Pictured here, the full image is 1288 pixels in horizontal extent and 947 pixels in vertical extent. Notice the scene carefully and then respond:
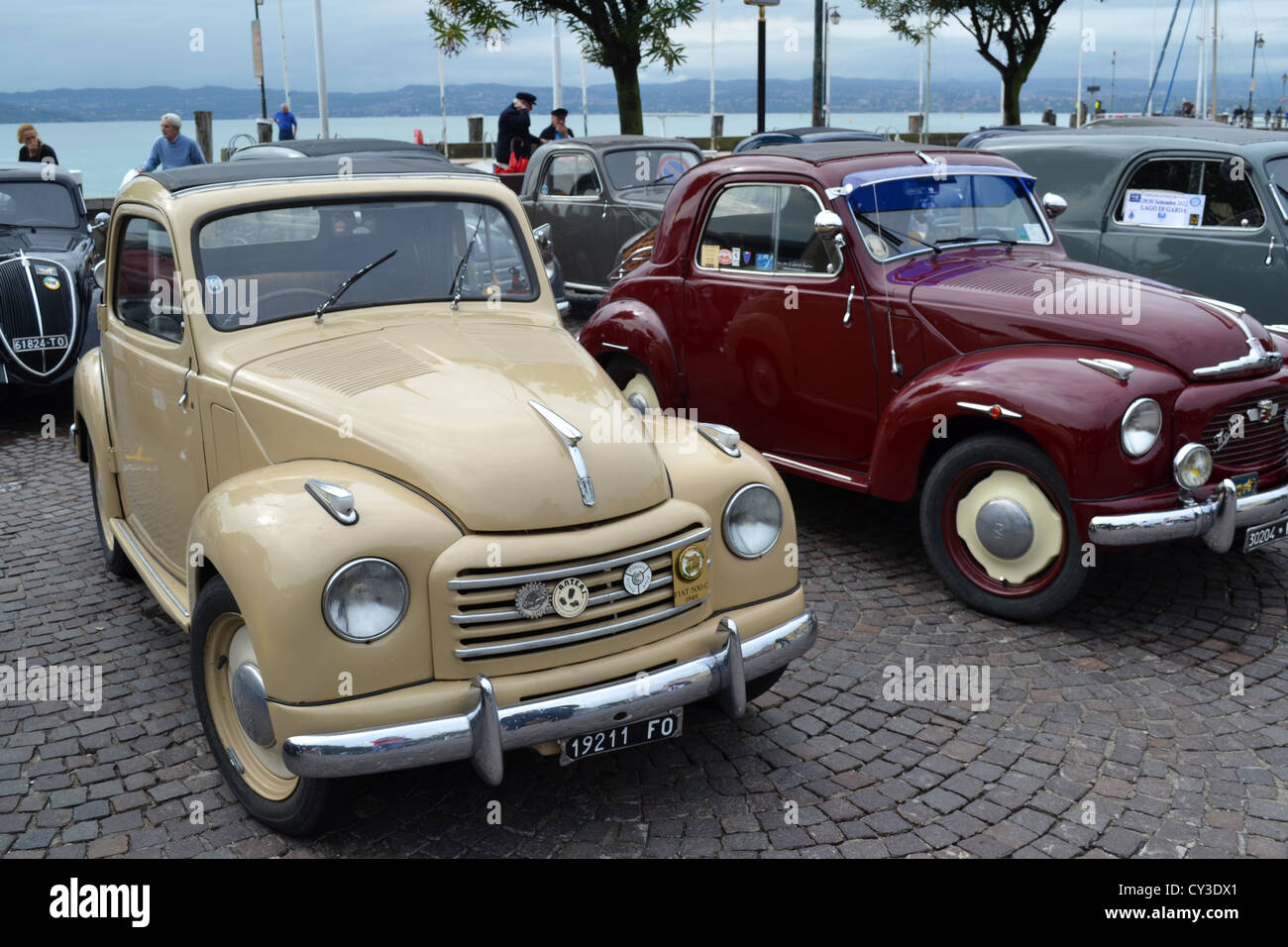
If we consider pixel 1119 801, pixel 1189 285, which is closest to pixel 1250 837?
pixel 1119 801

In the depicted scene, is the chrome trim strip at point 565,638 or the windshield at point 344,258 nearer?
the chrome trim strip at point 565,638

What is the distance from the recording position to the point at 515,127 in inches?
683

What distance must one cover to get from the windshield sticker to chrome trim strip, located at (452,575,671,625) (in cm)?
644

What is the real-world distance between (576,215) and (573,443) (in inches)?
402

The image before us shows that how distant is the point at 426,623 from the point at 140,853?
48.8 inches

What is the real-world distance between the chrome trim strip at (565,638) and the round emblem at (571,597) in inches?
2.5

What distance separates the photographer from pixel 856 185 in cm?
604

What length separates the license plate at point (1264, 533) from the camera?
16.9 feet

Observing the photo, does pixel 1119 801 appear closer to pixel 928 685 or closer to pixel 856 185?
pixel 928 685

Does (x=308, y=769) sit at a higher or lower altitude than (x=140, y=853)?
higher

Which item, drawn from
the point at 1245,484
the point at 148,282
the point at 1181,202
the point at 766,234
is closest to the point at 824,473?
the point at 766,234

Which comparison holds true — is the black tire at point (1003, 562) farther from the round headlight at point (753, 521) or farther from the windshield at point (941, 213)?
the round headlight at point (753, 521)

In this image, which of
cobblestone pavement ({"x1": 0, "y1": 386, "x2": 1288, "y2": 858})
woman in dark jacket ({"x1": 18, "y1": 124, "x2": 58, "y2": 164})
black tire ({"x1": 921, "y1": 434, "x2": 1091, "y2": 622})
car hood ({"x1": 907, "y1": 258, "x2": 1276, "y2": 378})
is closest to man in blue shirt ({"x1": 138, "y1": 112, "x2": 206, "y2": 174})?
woman in dark jacket ({"x1": 18, "y1": 124, "x2": 58, "y2": 164})

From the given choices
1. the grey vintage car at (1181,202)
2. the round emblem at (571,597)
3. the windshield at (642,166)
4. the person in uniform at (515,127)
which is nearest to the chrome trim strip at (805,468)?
the round emblem at (571,597)
